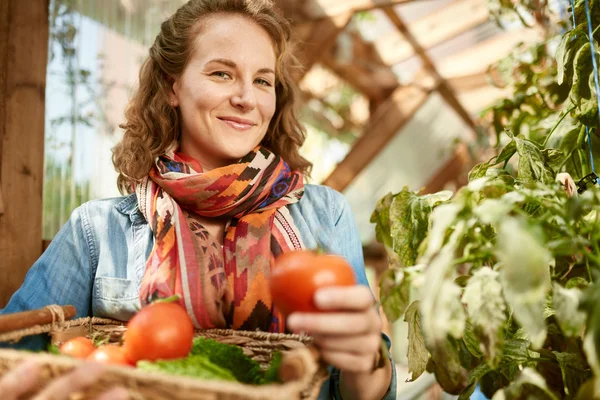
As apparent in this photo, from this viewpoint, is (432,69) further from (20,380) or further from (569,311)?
(20,380)

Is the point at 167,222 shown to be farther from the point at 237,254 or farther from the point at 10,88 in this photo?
the point at 10,88

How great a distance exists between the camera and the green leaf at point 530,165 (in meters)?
0.92

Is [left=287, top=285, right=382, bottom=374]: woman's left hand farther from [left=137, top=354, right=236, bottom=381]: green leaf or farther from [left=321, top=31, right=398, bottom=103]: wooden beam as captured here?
[left=321, top=31, right=398, bottom=103]: wooden beam

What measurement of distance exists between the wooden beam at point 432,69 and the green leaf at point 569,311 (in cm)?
326

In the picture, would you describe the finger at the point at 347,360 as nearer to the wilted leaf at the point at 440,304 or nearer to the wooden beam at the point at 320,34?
the wilted leaf at the point at 440,304

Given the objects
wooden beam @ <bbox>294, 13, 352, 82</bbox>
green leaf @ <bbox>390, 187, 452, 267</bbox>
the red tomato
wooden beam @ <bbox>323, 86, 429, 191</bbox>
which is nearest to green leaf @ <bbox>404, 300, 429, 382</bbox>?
green leaf @ <bbox>390, 187, 452, 267</bbox>

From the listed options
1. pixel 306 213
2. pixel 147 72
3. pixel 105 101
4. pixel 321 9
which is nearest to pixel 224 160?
pixel 306 213

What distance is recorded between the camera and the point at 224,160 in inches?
51.4

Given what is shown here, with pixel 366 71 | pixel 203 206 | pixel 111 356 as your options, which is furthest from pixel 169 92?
pixel 366 71

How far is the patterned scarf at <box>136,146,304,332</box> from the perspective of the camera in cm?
104

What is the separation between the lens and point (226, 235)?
1.18 m

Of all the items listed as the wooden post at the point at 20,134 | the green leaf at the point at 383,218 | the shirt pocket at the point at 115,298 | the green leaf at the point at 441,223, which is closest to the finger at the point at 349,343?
the green leaf at the point at 441,223

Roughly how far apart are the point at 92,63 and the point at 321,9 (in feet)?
5.12

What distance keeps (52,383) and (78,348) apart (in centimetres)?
24
